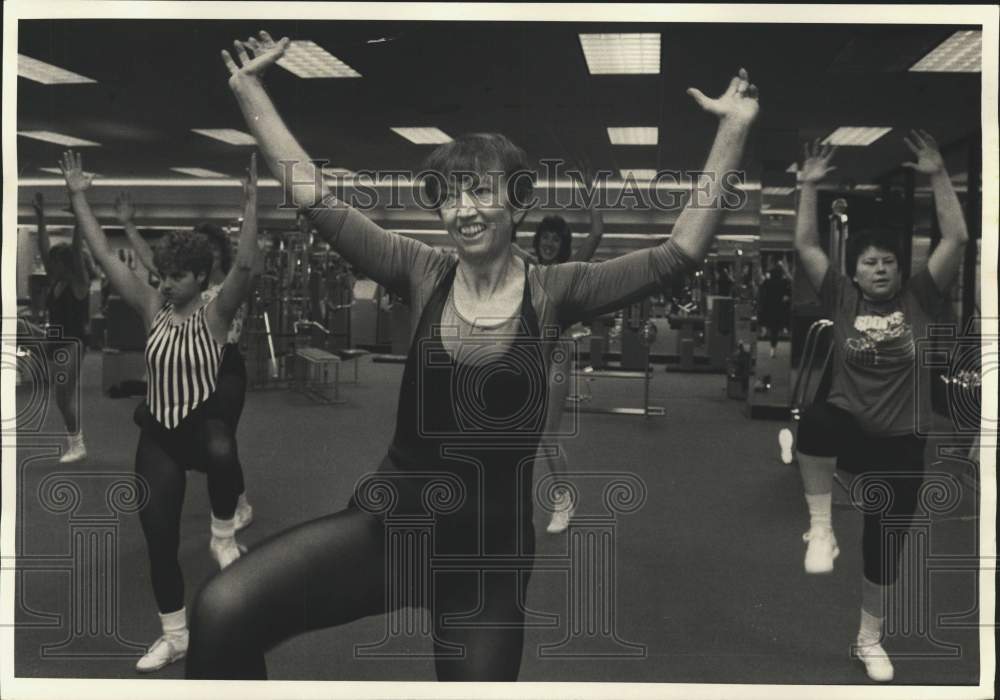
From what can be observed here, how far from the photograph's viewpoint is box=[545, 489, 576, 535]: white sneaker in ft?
10.3

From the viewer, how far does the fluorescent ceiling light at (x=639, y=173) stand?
3055mm

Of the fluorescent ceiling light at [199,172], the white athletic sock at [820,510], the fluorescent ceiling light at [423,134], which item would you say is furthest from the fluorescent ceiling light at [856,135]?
the fluorescent ceiling light at [199,172]

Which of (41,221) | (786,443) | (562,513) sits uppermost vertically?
(41,221)

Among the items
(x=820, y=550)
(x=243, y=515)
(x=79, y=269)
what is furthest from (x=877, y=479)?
(x=79, y=269)

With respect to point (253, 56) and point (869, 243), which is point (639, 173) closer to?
point (869, 243)

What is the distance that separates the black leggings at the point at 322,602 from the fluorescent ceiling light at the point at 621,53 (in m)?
1.77

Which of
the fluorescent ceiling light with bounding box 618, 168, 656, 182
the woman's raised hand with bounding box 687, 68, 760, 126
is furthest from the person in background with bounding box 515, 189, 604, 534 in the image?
the woman's raised hand with bounding box 687, 68, 760, 126

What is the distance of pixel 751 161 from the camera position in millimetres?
3031

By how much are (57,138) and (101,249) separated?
45cm

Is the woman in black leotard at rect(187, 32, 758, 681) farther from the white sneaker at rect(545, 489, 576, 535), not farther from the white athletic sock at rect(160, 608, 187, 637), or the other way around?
the white athletic sock at rect(160, 608, 187, 637)

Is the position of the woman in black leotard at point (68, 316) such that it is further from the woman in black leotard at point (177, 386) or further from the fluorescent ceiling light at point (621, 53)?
the fluorescent ceiling light at point (621, 53)

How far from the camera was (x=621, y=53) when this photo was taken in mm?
3123

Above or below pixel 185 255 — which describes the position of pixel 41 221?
above

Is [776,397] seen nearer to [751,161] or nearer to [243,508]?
[751,161]
